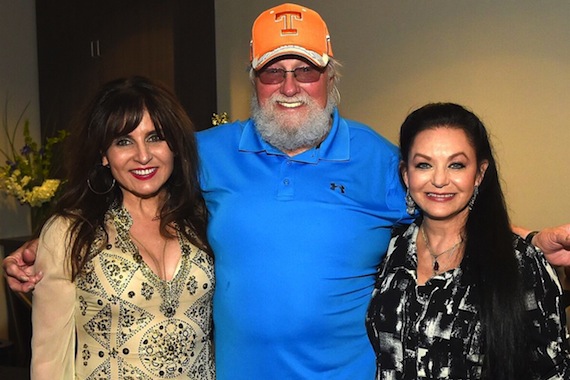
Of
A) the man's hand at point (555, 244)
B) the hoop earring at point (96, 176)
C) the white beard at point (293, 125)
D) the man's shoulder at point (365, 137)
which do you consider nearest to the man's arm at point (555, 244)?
the man's hand at point (555, 244)

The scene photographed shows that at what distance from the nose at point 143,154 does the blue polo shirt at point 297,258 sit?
236mm

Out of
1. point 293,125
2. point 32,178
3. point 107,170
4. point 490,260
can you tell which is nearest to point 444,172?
point 490,260

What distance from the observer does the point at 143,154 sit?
1894mm

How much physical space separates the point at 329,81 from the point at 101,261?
36.7 inches

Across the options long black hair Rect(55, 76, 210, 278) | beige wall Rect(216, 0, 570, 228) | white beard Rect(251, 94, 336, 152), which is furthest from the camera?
beige wall Rect(216, 0, 570, 228)

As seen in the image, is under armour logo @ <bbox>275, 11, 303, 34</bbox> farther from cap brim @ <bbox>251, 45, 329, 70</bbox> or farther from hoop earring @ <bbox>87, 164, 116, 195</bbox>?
hoop earring @ <bbox>87, 164, 116, 195</bbox>

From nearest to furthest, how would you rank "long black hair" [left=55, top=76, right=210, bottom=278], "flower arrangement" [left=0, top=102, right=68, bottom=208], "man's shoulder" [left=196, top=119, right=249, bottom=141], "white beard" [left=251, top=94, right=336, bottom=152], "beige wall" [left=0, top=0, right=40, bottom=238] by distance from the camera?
"long black hair" [left=55, top=76, right=210, bottom=278], "white beard" [left=251, top=94, right=336, bottom=152], "man's shoulder" [left=196, top=119, right=249, bottom=141], "flower arrangement" [left=0, top=102, right=68, bottom=208], "beige wall" [left=0, top=0, right=40, bottom=238]

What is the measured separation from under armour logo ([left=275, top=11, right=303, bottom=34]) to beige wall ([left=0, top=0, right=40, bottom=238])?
3231 millimetres

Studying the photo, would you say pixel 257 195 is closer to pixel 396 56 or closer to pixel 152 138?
pixel 152 138

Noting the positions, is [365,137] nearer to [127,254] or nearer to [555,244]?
[555,244]

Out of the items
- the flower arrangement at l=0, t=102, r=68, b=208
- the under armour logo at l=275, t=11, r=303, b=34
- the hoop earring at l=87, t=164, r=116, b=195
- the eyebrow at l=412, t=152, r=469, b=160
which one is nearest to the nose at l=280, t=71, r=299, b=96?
the under armour logo at l=275, t=11, r=303, b=34

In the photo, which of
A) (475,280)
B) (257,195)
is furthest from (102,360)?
(475,280)

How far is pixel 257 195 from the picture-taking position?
196 centimetres

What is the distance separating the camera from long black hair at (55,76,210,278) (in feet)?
6.20
